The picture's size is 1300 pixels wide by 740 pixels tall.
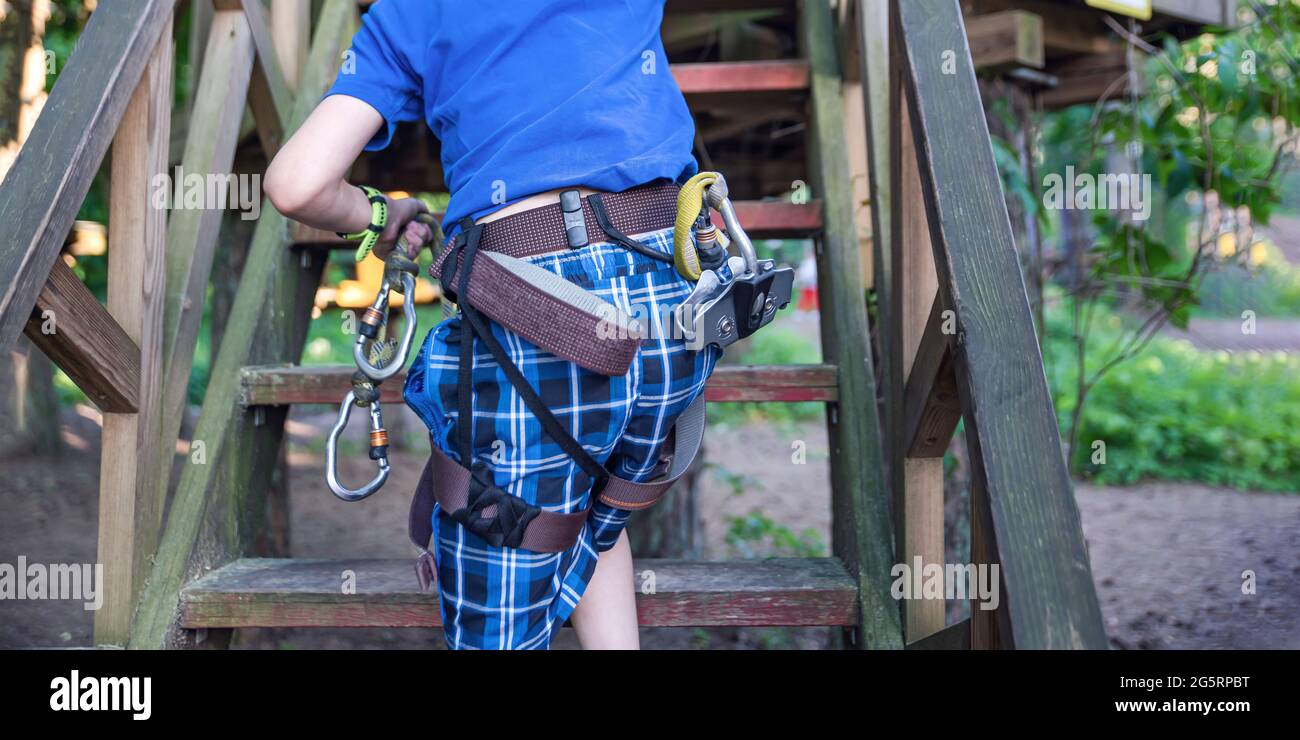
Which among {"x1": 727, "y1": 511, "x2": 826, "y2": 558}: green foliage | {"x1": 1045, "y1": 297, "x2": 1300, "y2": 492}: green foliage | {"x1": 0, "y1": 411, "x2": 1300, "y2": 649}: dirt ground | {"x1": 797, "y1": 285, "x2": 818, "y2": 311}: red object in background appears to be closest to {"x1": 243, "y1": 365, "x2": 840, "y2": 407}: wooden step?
{"x1": 0, "y1": 411, "x2": 1300, "y2": 649}: dirt ground

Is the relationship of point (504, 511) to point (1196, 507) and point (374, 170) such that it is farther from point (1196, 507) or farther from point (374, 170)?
point (1196, 507)

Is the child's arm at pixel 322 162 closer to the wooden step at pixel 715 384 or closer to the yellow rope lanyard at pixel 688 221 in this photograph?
the yellow rope lanyard at pixel 688 221

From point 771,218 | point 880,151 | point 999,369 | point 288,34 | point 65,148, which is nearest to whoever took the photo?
point 999,369

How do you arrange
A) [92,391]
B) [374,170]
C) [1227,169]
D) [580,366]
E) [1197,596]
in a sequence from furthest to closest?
[1197,596] < [374,170] < [1227,169] < [92,391] < [580,366]

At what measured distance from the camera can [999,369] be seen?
5.23 feet

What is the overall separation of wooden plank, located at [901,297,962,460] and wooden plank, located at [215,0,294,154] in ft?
6.07

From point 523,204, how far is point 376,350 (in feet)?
1.40

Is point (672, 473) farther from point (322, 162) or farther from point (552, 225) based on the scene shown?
point (322, 162)

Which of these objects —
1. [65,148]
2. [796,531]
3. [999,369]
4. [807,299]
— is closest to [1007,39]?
[999,369]

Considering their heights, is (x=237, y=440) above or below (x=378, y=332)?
below

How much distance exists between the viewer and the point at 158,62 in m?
2.31

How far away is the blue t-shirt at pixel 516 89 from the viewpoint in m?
1.76
